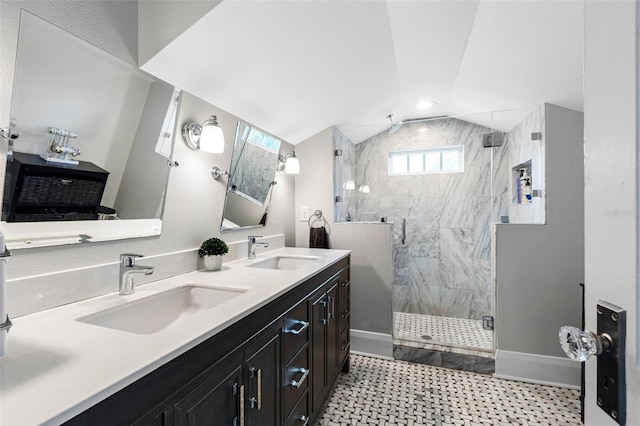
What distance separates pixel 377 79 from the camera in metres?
2.21

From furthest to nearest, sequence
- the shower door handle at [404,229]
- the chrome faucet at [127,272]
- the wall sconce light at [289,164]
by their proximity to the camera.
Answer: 1. the shower door handle at [404,229]
2. the wall sconce light at [289,164]
3. the chrome faucet at [127,272]

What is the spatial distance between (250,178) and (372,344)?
Result: 5.89 feet

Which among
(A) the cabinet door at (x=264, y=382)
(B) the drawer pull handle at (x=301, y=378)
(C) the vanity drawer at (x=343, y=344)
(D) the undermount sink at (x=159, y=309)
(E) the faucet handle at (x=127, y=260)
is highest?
(E) the faucet handle at (x=127, y=260)

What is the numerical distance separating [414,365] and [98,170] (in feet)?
8.49

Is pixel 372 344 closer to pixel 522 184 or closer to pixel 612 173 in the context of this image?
pixel 522 184

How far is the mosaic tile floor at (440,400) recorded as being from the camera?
182 cm

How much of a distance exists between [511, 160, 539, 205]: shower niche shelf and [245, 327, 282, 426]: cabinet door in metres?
2.24

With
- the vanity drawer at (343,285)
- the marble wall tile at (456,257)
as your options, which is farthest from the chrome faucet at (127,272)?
the marble wall tile at (456,257)

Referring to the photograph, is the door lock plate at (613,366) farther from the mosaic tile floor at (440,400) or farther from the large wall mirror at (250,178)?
the large wall mirror at (250,178)

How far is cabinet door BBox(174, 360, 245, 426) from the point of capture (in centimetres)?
76

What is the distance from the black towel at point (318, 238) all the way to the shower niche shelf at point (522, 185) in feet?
5.33

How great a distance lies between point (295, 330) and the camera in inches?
55.0

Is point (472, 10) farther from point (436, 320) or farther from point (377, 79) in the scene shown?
point (436, 320)

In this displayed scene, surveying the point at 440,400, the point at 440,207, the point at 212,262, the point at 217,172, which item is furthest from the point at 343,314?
the point at 440,207
